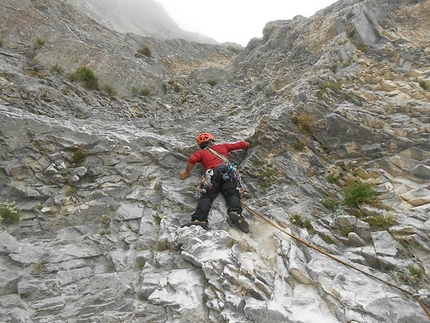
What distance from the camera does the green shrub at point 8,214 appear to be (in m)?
6.40

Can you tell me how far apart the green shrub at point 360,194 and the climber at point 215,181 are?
2.55 metres

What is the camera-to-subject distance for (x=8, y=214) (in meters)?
6.44

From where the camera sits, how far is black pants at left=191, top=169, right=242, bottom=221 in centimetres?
669

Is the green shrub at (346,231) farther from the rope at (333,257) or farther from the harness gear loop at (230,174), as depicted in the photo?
the harness gear loop at (230,174)

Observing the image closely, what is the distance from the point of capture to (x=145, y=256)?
5.90 metres

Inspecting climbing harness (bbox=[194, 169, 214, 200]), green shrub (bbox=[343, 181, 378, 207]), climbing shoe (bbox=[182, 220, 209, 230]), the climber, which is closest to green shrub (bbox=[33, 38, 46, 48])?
the climber

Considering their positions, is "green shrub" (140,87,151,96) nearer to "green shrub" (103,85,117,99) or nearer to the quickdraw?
"green shrub" (103,85,117,99)

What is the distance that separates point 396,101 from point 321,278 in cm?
682

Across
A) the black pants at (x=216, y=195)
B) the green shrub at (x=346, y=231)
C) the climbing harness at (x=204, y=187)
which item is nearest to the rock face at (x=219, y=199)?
the green shrub at (x=346, y=231)

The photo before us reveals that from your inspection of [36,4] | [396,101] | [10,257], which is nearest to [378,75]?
[396,101]

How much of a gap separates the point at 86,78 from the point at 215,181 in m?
7.94

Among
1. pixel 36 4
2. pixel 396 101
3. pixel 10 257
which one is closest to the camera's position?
pixel 10 257

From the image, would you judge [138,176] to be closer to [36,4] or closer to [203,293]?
[203,293]

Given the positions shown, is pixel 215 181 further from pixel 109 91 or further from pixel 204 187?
pixel 109 91
